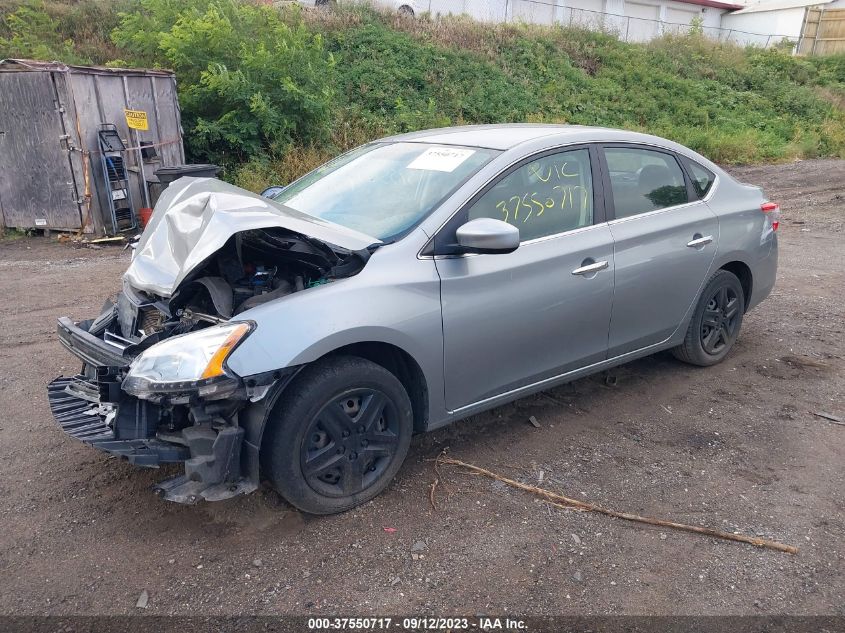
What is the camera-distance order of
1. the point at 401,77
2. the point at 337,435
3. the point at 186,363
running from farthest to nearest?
the point at 401,77
the point at 337,435
the point at 186,363

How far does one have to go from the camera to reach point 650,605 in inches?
108

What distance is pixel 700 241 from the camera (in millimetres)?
4559

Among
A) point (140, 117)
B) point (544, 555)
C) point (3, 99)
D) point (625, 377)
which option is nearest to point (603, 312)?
point (625, 377)

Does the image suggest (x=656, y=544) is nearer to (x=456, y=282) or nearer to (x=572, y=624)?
(x=572, y=624)

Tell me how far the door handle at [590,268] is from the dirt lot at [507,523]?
3.18 ft

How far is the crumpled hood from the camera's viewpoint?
312 cm

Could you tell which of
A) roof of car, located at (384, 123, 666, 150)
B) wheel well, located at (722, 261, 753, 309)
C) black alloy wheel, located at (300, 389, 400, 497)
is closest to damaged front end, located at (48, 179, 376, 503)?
black alloy wheel, located at (300, 389, 400, 497)

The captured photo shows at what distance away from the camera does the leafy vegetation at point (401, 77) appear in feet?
36.6

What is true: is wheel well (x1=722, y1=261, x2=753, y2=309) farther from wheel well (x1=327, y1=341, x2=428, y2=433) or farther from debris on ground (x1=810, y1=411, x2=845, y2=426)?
wheel well (x1=327, y1=341, x2=428, y2=433)

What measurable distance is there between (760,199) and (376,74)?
40.8 ft

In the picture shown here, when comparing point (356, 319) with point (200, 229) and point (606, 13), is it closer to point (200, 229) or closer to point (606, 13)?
point (200, 229)

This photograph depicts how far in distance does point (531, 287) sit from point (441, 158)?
0.92 metres

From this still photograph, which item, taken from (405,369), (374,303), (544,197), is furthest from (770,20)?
(374,303)

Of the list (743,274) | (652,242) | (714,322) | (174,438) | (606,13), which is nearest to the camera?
(174,438)
